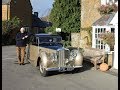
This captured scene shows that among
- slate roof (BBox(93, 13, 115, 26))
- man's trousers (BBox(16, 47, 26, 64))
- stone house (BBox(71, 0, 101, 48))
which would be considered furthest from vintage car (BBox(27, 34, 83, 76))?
stone house (BBox(71, 0, 101, 48))

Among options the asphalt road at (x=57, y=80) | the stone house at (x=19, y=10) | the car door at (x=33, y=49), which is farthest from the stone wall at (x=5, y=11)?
the asphalt road at (x=57, y=80)

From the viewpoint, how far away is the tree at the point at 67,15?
32.6m

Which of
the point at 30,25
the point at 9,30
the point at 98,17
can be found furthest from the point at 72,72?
the point at 30,25

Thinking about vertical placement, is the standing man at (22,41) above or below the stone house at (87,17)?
below

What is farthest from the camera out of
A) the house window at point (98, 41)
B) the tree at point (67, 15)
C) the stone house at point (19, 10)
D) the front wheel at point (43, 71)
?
the stone house at point (19, 10)

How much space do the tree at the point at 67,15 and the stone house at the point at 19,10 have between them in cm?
1520

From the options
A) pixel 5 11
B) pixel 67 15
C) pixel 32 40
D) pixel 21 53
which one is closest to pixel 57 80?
pixel 32 40

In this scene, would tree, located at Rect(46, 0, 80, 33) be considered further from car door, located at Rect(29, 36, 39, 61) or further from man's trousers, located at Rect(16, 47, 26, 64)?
car door, located at Rect(29, 36, 39, 61)

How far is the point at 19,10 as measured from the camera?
2047 inches

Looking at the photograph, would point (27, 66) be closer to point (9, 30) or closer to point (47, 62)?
point (47, 62)

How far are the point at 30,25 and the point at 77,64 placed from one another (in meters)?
41.2

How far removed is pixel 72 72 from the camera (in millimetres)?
16219

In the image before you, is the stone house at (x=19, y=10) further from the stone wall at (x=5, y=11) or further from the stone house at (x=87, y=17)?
the stone house at (x=87, y=17)

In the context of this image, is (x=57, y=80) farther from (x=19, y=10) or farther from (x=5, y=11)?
(x=19, y=10)
